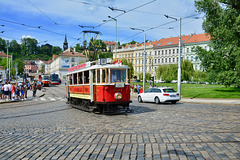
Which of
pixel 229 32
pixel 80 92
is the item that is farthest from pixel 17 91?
pixel 229 32

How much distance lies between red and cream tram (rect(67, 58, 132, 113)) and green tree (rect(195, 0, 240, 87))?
662 inches

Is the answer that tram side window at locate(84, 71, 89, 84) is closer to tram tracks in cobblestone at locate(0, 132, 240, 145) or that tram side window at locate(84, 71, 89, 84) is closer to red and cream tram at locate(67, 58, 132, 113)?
red and cream tram at locate(67, 58, 132, 113)

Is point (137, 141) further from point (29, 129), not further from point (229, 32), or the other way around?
point (229, 32)

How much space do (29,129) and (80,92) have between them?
688 centimetres

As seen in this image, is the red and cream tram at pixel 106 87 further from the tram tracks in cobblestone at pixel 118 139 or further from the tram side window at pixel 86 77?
the tram tracks in cobblestone at pixel 118 139

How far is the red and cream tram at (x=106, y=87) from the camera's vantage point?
13.3 m

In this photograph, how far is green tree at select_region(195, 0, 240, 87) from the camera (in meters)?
27.3

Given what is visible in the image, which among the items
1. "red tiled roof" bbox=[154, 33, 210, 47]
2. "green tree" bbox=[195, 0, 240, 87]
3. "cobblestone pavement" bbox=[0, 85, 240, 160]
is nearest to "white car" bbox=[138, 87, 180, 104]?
"green tree" bbox=[195, 0, 240, 87]

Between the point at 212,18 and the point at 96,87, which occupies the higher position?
the point at 212,18

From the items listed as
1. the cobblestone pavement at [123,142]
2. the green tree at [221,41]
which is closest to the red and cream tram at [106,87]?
the cobblestone pavement at [123,142]

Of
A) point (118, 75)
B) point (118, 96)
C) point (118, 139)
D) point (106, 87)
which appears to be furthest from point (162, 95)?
point (118, 139)

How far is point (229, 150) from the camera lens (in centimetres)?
581

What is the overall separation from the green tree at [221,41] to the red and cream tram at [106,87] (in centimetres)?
1681

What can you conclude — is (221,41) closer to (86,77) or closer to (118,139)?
(86,77)
